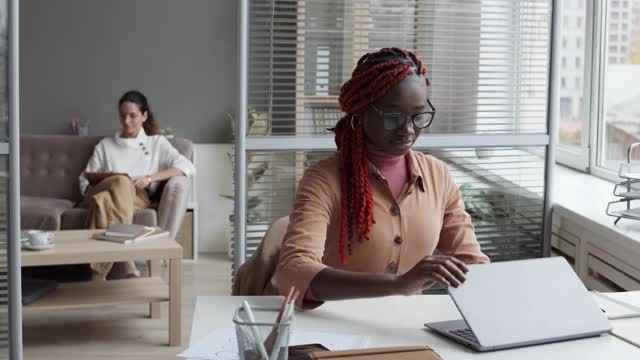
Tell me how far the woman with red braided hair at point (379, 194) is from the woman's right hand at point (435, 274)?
23 cm

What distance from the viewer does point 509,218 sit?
344 cm

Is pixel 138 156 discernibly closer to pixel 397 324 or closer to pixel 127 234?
pixel 127 234

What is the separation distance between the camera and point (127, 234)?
443cm

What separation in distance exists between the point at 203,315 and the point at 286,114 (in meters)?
1.27

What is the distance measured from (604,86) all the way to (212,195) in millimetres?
2964

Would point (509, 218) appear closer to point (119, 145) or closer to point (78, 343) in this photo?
point (78, 343)

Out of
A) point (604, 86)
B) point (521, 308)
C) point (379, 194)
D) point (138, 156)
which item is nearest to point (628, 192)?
point (379, 194)

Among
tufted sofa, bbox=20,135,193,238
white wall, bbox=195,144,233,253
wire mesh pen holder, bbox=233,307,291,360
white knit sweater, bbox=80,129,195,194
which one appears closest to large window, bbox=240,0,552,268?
wire mesh pen holder, bbox=233,307,291,360

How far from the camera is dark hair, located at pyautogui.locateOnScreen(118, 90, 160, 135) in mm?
5711

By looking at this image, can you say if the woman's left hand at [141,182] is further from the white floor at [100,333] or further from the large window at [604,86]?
the large window at [604,86]

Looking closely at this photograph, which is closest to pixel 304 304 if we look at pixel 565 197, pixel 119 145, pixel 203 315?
pixel 203 315

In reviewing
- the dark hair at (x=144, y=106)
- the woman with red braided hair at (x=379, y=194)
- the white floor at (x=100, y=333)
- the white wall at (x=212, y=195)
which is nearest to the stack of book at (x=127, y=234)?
the white floor at (x=100, y=333)

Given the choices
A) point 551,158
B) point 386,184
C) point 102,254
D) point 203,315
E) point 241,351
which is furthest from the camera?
point 102,254

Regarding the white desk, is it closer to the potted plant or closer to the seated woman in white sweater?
the potted plant
